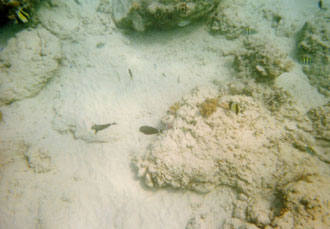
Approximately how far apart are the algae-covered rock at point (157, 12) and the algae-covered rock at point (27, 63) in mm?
2555

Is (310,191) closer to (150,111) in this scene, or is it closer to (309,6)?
(150,111)

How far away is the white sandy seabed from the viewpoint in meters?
3.88

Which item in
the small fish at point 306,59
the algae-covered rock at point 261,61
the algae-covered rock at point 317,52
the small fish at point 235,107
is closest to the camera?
the small fish at point 235,107

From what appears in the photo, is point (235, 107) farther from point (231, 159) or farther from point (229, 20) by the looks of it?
point (229, 20)

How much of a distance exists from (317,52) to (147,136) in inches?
243

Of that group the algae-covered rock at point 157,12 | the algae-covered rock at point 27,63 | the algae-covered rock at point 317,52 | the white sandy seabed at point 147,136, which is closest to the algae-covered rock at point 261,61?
the white sandy seabed at point 147,136

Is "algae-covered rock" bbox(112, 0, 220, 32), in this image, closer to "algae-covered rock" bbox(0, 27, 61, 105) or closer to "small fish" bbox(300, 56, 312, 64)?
"algae-covered rock" bbox(0, 27, 61, 105)

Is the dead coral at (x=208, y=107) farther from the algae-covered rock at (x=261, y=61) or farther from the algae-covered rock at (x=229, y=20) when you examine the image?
the algae-covered rock at (x=229, y=20)

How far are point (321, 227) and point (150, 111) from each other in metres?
4.31

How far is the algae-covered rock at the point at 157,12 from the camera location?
554cm

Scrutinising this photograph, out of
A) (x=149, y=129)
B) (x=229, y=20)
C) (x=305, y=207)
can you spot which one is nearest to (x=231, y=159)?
(x=305, y=207)

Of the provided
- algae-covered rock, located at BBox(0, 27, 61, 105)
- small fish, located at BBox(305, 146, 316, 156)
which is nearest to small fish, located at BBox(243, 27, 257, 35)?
small fish, located at BBox(305, 146, 316, 156)

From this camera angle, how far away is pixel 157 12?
5.67m

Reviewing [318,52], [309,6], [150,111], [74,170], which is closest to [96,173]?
[74,170]
